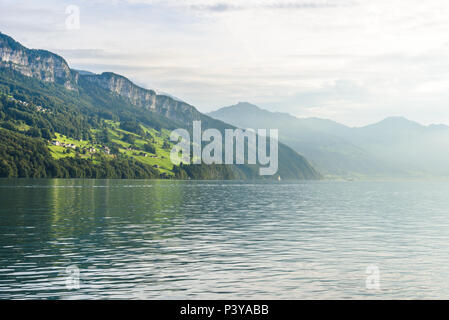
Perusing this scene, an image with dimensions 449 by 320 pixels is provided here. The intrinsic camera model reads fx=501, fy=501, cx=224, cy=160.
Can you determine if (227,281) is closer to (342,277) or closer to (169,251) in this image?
(342,277)

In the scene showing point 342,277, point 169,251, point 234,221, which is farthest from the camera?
point 234,221

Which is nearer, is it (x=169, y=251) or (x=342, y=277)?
(x=342, y=277)

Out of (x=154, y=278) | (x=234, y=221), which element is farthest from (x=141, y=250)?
(x=234, y=221)

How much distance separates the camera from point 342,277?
121ft

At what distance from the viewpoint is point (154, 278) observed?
115 feet

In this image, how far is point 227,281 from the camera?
34438 millimetres

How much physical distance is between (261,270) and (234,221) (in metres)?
38.3

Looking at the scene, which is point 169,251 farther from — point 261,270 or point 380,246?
point 380,246

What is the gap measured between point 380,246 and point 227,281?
25.3 metres
